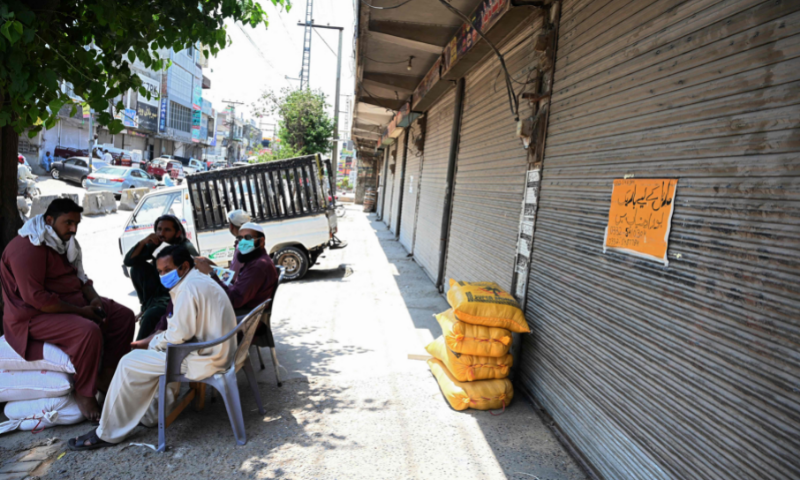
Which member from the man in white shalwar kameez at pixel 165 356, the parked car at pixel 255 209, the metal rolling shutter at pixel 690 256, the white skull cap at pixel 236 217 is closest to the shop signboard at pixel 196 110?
the parked car at pixel 255 209

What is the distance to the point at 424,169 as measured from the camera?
11844 millimetres

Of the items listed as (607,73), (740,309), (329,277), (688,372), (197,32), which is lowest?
(329,277)

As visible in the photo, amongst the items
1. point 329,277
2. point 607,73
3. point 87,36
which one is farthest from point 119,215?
point 607,73

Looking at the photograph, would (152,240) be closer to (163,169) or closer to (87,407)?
(87,407)

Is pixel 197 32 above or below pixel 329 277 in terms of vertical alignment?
above

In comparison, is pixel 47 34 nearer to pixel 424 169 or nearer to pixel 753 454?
pixel 753 454

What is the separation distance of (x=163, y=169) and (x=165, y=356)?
34.6m

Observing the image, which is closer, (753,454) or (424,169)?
(753,454)

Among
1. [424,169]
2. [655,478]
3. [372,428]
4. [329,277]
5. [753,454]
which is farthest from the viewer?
[424,169]

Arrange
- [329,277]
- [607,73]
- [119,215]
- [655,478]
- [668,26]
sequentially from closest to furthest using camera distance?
[655,478]
[668,26]
[607,73]
[329,277]
[119,215]

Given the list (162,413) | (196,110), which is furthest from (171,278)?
(196,110)

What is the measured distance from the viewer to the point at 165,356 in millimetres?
3449

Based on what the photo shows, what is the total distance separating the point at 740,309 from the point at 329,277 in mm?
Answer: 8399

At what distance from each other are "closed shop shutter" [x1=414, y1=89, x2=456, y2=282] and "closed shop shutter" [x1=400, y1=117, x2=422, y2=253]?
2.15 ft
